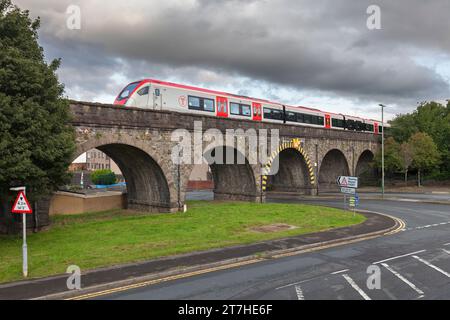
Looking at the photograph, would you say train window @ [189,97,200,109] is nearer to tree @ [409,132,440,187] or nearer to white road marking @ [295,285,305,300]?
white road marking @ [295,285,305,300]

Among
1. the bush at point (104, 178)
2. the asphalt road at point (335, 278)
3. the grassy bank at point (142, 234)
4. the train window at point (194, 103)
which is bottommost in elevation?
the asphalt road at point (335, 278)

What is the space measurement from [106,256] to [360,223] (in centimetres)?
1474

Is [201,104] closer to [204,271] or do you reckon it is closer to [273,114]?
[273,114]

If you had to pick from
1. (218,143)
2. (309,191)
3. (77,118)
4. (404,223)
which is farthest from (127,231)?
(309,191)

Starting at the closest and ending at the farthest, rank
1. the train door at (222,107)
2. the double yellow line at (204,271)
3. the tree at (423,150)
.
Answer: the double yellow line at (204,271), the train door at (222,107), the tree at (423,150)

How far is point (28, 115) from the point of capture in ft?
44.2

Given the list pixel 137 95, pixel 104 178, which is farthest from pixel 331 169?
pixel 104 178

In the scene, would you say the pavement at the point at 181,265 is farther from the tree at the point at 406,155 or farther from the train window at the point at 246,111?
the tree at the point at 406,155

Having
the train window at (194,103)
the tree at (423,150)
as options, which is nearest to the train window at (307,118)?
the tree at (423,150)

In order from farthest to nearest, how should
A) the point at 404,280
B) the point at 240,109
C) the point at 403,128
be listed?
the point at 403,128 < the point at 240,109 < the point at 404,280

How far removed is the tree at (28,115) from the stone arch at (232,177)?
1706cm

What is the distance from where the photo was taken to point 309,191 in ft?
133

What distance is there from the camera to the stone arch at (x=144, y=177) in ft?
79.3

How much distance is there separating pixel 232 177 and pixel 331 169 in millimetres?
19735
